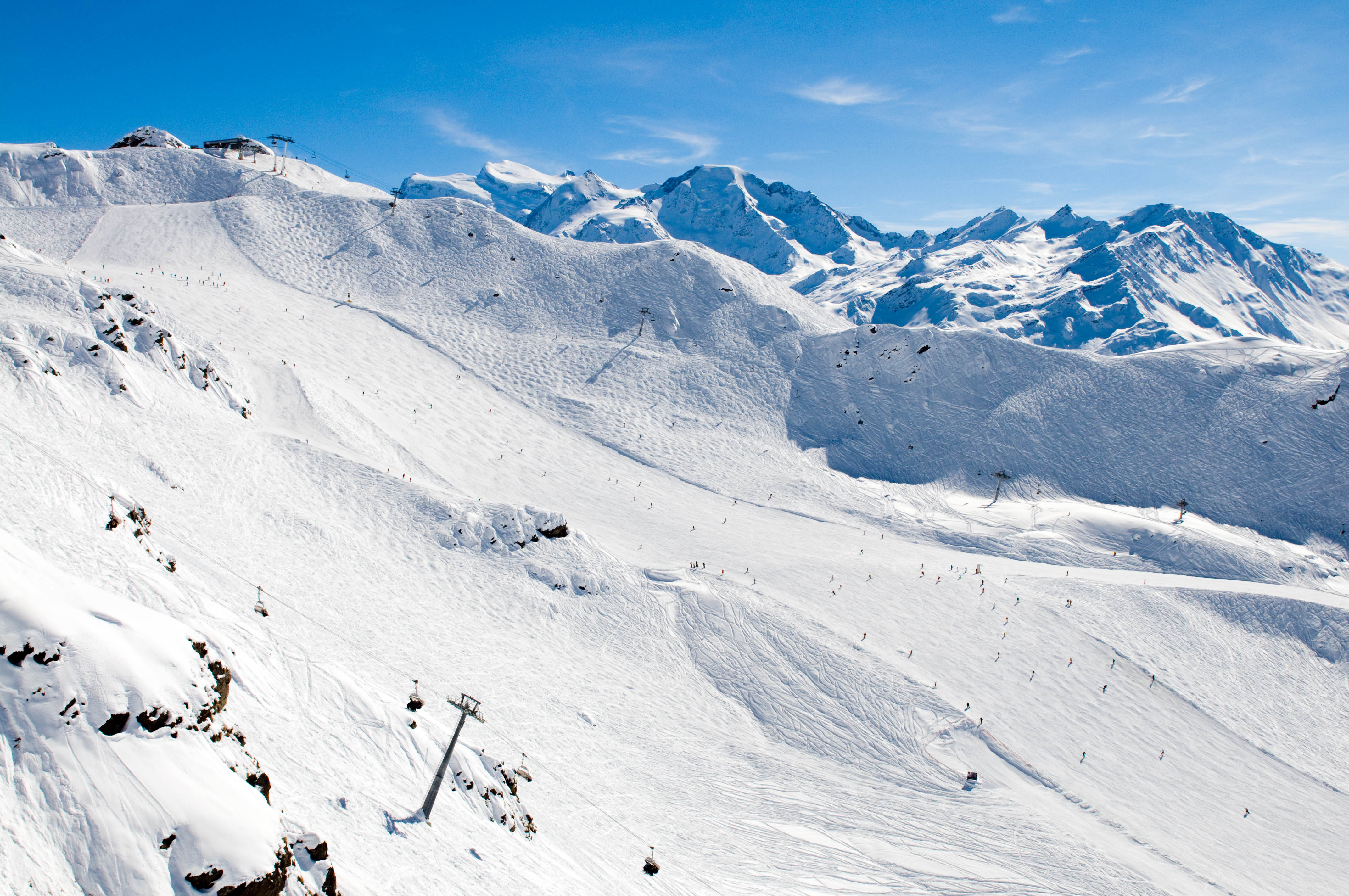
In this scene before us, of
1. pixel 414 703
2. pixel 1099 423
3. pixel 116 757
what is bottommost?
pixel 414 703

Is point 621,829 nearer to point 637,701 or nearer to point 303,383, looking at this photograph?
point 637,701

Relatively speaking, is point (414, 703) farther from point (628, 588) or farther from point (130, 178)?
point (130, 178)

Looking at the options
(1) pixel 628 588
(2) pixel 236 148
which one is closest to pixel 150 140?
(2) pixel 236 148

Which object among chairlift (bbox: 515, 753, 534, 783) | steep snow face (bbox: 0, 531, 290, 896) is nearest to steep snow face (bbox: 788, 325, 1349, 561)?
chairlift (bbox: 515, 753, 534, 783)

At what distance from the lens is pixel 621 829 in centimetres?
2456

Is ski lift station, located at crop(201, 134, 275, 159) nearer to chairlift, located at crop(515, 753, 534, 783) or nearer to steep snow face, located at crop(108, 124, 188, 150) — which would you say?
steep snow face, located at crop(108, 124, 188, 150)

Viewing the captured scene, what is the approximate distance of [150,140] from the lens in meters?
110

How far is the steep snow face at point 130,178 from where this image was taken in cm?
8494

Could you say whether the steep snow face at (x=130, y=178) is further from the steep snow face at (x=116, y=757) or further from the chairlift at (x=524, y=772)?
the steep snow face at (x=116, y=757)

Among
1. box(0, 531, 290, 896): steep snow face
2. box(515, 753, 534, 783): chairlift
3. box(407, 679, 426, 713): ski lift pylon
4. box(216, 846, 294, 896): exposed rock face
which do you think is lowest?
box(515, 753, 534, 783): chairlift

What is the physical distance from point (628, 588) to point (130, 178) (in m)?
98.2

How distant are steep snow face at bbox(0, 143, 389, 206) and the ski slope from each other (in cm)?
256

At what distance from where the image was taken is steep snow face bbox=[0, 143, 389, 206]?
84938 millimetres

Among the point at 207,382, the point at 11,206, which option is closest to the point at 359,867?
the point at 207,382
